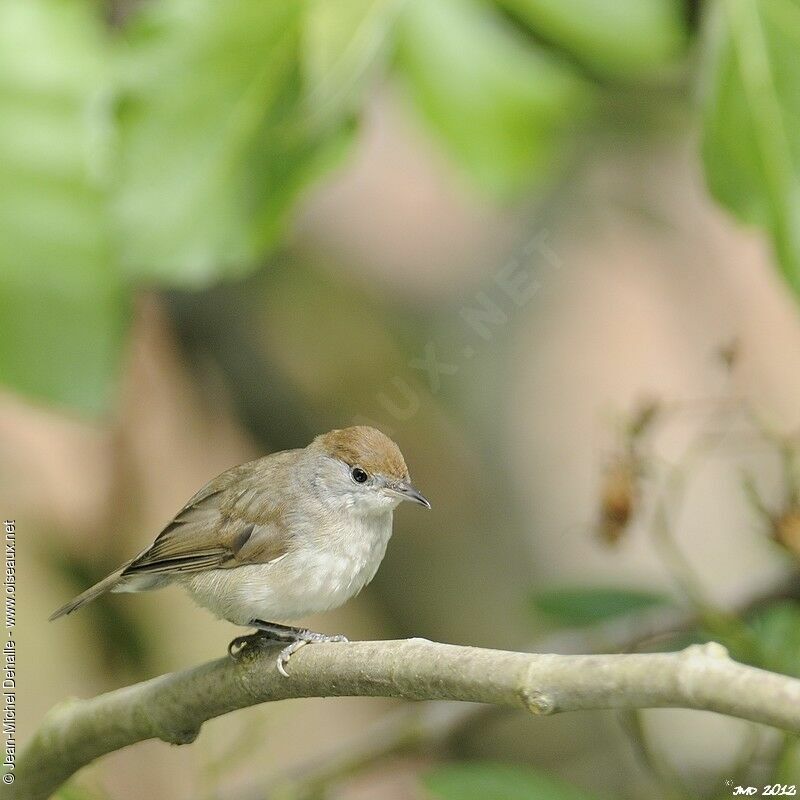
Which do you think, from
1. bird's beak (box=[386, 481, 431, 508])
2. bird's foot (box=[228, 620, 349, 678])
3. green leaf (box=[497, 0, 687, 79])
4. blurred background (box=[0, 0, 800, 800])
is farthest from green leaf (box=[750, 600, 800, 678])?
green leaf (box=[497, 0, 687, 79])

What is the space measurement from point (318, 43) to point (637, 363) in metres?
2.03

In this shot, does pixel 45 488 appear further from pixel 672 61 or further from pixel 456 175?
pixel 672 61

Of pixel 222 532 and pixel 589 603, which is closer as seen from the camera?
pixel 222 532

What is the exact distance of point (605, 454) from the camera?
180cm

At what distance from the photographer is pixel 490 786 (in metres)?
1.78

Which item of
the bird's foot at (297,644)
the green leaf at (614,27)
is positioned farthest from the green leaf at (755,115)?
the bird's foot at (297,644)

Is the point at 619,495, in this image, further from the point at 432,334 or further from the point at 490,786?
the point at 432,334

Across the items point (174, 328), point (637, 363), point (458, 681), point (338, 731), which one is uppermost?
point (174, 328)

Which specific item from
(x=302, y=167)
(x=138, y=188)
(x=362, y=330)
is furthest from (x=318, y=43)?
(x=362, y=330)

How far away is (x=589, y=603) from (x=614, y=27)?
3.58 feet

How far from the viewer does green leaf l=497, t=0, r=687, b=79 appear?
190cm

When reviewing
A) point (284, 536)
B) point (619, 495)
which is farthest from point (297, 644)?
point (619, 495)

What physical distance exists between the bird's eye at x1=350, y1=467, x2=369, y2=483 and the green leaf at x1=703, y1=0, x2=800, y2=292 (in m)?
0.69

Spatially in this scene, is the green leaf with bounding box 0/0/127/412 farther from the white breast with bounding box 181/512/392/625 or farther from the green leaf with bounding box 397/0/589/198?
the green leaf with bounding box 397/0/589/198
